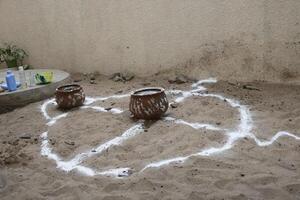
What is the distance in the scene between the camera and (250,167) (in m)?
3.03

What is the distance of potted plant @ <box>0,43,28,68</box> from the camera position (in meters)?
7.20

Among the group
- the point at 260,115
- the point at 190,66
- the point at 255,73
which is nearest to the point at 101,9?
the point at 190,66

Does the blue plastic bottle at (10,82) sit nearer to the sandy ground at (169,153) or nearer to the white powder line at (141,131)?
the sandy ground at (169,153)

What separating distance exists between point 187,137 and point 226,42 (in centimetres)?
195

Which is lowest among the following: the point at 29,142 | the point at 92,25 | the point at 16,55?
the point at 29,142

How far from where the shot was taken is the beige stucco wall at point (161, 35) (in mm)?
4809

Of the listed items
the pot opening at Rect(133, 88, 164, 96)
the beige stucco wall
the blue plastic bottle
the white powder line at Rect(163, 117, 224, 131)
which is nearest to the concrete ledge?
the blue plastic bottle

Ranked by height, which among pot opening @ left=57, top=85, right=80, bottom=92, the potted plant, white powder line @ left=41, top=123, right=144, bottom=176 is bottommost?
white powder line @ left=41, top=123, right=144, bottom=176

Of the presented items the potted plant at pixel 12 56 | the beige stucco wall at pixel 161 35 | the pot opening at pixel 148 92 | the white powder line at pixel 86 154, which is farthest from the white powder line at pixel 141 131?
the potted plant at pixel 12 56

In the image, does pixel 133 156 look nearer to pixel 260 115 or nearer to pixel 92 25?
pixel 260 115

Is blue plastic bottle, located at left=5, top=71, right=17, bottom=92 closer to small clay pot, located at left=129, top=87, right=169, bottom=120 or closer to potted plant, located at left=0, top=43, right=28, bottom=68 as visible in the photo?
small clay pot, located at left=129, top=87, right=169, bottom=120

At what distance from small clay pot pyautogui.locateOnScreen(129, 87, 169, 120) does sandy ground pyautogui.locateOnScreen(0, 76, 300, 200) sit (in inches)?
4.1

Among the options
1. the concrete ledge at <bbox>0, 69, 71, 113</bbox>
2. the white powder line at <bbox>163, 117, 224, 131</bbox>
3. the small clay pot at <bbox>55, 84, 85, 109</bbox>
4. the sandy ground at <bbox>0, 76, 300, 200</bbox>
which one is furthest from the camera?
the concrete ledge at <bbox>0, 69, 71, 113</bbox>

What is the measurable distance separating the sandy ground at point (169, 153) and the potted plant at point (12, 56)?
2.43 m
